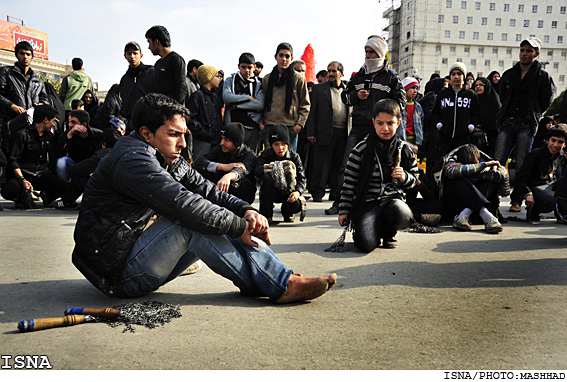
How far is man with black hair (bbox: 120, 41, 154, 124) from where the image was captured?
280 inches

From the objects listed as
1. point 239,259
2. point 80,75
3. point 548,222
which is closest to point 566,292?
point 239,259

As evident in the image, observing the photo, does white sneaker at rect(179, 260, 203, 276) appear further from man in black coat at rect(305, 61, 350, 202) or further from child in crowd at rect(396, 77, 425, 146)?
child in crowd at rect(396, 77, 425, 146)

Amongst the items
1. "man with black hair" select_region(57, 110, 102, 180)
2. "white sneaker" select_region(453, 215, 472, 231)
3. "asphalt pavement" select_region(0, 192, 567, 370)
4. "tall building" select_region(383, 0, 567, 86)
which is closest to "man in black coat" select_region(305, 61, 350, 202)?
"white sneaker" select_region(453, 215, 472, 231)

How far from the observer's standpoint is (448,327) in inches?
112

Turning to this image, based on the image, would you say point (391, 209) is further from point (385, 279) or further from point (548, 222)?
point (548, 222)

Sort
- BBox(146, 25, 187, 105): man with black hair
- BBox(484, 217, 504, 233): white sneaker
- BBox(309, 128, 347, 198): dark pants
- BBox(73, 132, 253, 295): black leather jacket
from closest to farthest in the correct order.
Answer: BBox(73, 132, 253, 295): black leather jacket < BBox(484, 217, 504, 233): white sneaker < BBox(146, 25, 187, 105): man with black hair < BBox(309, 128, 347, 198): dark pants

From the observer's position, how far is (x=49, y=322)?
2.72m

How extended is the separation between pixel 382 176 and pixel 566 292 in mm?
2112

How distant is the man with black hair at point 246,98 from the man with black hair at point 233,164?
160 centimetres

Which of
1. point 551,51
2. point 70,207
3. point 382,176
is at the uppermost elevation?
point 551,51

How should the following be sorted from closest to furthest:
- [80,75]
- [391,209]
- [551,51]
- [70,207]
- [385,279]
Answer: [385,279]
[391,209]
[70,207]
[80,75]
[551,51]

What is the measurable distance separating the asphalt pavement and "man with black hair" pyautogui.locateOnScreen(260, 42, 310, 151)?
13.2 ft

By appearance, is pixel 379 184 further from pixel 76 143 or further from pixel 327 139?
pixel 76 143

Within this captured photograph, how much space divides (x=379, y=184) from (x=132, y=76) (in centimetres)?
405
